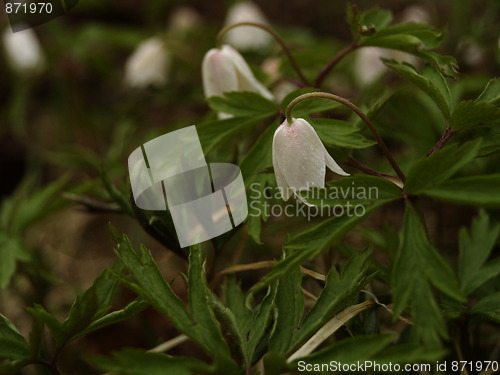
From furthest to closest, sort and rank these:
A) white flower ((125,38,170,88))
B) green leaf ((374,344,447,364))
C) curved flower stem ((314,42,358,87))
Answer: white flower ((125,38,170,88)), curved flower stem ((314,42,358,87)), green leaf ((374,344,447,364))

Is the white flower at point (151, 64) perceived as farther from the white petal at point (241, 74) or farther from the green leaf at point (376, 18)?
the green leaf at point (376, 18)

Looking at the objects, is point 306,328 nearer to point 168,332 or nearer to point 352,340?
point 352,340

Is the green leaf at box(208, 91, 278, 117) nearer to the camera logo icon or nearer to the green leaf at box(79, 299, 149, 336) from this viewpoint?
the camera logo icon

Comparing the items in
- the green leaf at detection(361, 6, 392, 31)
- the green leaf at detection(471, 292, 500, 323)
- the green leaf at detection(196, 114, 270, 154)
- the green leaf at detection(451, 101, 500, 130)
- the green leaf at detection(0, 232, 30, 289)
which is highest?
the green leaf at detection(361, 6, 392, 31)

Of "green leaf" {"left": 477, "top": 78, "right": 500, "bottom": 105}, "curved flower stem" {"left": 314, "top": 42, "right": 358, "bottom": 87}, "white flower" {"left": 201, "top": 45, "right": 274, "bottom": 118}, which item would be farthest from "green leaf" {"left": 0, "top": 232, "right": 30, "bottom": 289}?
"green leaf" {"left": 477, "top": 78, "right": 500, "bottom": 105}

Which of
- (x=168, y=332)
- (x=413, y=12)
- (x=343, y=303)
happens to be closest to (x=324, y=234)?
(x=343, y=303)

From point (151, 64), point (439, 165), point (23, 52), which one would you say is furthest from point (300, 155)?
point (23, 52)
